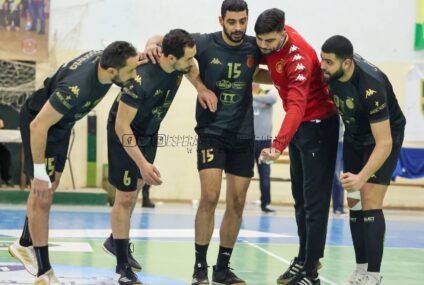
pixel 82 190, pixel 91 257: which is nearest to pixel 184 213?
pixel 82 190

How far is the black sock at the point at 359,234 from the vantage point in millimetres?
6168

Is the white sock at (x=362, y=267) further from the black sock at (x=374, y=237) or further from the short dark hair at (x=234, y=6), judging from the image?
the short dark hair at (x=234, y=6)

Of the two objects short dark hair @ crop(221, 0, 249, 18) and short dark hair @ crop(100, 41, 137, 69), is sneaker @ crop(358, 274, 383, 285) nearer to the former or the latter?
short dark hair @ crop(221, 0, 249, 18)

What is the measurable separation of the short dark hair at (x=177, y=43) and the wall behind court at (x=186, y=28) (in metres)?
8.45

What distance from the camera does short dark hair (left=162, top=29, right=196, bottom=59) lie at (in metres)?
5.80

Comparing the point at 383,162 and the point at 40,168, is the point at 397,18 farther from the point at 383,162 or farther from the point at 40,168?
the point at 40,168

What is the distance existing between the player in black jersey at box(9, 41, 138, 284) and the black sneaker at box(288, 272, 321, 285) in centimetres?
184

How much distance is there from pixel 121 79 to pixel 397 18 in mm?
11059

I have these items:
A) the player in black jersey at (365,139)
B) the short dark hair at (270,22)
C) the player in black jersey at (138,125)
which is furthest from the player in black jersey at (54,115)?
the player in black jersey at (365,139)

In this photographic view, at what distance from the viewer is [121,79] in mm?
5570

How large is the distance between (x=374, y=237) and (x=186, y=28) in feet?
32.0

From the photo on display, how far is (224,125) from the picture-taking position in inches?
247

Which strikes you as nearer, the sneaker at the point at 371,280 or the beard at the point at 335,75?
the beard at the point at 335,75

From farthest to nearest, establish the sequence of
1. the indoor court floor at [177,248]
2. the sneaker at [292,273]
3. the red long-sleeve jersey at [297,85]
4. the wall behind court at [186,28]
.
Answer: the wall behind court at [186,28], the indoor court floor at [177,248], the sneaker at [292,273], the red long-sleeve jersey at [297,85]
